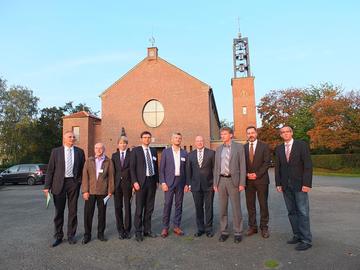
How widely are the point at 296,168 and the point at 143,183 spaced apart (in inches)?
117

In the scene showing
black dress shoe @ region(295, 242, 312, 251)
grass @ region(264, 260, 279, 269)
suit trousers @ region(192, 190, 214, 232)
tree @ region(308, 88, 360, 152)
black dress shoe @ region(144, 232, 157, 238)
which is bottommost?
grass @ region(264, 260, 279, 269)

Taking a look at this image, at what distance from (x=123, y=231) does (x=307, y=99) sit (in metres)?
52.0

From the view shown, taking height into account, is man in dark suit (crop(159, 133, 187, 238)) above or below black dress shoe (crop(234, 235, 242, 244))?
above

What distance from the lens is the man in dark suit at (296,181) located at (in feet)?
18.0

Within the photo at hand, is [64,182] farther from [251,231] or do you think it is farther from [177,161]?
[251,231]

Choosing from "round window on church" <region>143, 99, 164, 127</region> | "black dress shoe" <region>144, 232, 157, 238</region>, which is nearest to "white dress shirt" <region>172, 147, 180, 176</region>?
"black dress shoe" <region>144, 232, 157, 238</region>

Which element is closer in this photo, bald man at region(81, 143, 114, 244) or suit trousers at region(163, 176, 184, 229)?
bald man at region(81, 143, 114, 244)

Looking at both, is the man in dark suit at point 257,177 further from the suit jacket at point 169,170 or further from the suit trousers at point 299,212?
the suit jacket at point 169,170

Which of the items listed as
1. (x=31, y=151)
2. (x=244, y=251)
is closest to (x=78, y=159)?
(x=244, y=251)

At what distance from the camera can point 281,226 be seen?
7.10 metres

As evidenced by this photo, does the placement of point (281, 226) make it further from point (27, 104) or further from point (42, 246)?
point (27, 104)

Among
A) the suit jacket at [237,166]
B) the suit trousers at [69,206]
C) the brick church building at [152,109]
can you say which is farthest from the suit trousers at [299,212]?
the brick church building at [152,109]

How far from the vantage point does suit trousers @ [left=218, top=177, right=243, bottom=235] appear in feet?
19.9

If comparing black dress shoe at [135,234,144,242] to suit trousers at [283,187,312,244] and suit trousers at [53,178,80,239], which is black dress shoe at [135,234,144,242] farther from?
suit trousers at [283,187,312,244]
